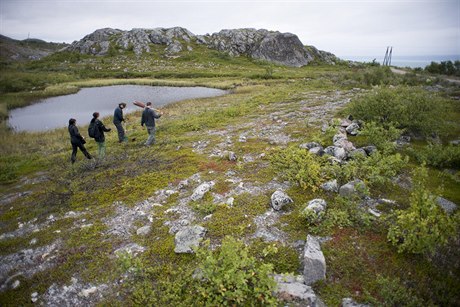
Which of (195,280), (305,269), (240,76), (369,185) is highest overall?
(240,76)

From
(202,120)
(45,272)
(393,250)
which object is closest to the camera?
(393,250)

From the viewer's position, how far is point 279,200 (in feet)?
25.8

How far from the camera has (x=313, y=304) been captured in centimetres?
471

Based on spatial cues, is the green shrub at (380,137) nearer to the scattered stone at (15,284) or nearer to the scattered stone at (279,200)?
the scattered stone at (279,200)

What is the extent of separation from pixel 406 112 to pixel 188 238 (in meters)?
13.8

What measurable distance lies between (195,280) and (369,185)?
21.4 ft

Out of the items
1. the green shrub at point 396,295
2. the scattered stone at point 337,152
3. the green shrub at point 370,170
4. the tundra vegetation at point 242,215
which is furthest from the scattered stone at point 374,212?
the scattered stone at point 337,152

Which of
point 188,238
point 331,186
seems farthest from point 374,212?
point 188,238

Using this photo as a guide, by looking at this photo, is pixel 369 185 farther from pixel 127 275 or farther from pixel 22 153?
pixel 22 153

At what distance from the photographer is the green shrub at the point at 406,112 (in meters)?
13.2

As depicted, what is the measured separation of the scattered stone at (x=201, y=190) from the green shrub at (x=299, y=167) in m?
2.88

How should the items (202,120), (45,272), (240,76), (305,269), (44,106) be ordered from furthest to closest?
(240,76), (44,106), (202,120), (45,272), (305,269)

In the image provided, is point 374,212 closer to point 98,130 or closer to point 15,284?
point 15,284

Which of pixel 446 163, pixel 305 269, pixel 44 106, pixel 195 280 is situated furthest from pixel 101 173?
pixel 44 106
